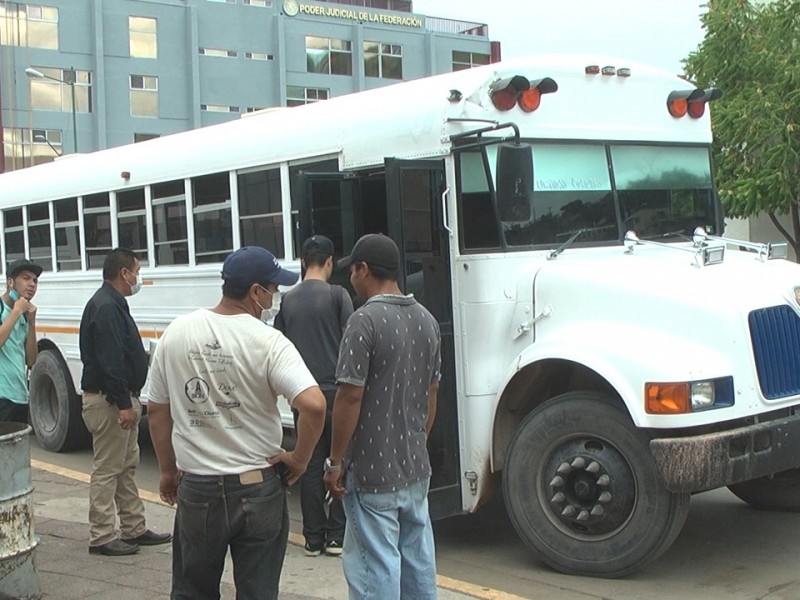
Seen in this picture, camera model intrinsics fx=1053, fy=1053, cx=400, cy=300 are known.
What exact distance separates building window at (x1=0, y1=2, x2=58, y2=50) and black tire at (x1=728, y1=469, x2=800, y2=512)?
122ft

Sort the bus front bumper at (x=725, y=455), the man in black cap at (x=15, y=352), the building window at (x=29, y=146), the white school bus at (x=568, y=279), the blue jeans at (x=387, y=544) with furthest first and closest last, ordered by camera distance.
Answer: the building window at (x=29, y=146)
the man in black cap at (x=15, y=352)
the white school bus at (x=568, y=279)
the bus front bumper at (x=725, y=455)
the blue jeans at (x=387, y=544)

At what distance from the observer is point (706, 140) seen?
696cm

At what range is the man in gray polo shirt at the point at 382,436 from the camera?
399 centimetres

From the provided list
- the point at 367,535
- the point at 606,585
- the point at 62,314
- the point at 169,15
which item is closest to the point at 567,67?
the point at 606,585

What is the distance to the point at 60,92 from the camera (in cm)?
3969

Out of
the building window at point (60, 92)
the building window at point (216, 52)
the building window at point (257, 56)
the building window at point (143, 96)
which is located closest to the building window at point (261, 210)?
the building window at point (60, 92)

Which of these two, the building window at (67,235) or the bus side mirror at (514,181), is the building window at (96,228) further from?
the bus side mirror at (514,181)

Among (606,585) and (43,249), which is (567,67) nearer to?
(606,585)

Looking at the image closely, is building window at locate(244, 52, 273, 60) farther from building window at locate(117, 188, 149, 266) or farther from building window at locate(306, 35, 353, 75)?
building window at locate(117, 188, 149, 266)

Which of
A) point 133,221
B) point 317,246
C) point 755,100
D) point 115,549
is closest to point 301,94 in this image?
point 755,100

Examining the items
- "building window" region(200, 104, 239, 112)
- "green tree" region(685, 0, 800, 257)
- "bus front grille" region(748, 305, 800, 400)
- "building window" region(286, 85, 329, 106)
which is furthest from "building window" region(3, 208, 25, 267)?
"building window" region(286, 85, 329, 106)

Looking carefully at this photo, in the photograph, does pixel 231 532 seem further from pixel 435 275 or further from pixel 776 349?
pixel 776 349

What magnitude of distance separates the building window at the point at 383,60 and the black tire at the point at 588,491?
4384cm

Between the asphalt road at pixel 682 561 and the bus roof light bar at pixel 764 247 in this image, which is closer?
the asphalt road at pixel 682 561
